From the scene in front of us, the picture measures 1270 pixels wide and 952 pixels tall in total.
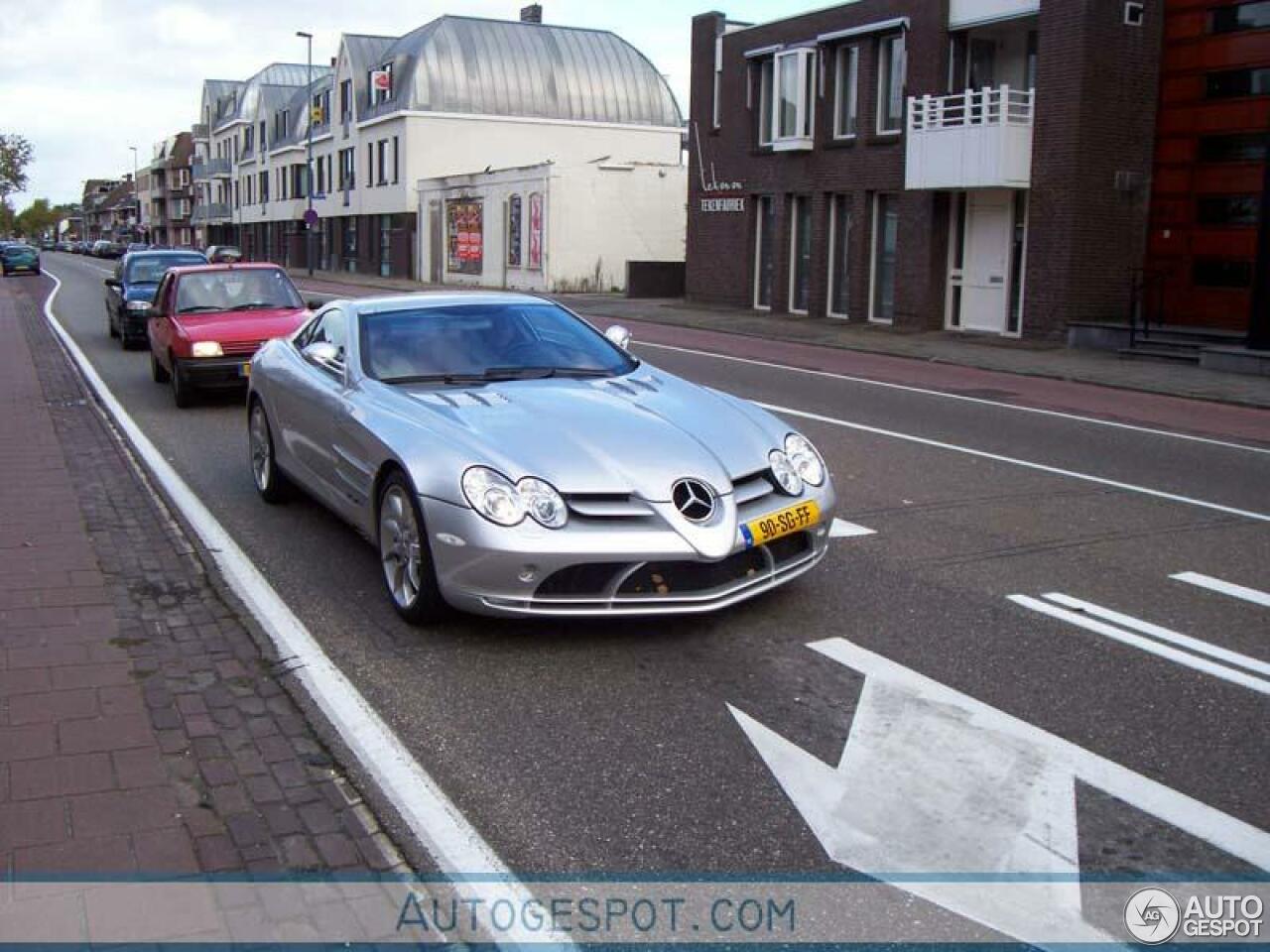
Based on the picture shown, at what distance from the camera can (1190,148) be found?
22.2 metres

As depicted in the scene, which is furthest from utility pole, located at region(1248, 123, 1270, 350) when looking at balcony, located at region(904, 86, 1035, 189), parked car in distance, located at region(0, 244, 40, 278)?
parked car in distance, located at region(0, 244, 40, 278)

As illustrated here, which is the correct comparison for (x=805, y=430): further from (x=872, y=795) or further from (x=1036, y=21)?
(x=1036, y=21)

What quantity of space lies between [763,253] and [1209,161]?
11.5 metres

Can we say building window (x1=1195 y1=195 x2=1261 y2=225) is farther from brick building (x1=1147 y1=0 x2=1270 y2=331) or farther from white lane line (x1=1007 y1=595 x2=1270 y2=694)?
white lane line (x1=1007 y1=595 x2=1270 y2=694)

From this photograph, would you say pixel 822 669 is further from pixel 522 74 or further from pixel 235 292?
pixel 522 74

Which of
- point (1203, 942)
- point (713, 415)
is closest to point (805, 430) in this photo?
point (713, 415)

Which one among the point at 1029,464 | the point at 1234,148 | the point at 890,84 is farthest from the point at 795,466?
the point at 890,84

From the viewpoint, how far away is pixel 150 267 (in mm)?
22281

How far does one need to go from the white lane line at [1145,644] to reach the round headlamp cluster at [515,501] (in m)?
2.36

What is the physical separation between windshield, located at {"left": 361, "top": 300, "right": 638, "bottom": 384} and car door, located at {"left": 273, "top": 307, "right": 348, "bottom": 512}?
0.28 meters

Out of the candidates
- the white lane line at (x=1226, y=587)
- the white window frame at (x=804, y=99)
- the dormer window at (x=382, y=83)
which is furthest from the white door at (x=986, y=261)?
the dormer window at (x=382, y=83)

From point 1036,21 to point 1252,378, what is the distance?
9.23m

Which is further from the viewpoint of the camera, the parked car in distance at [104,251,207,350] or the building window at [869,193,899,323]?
the building window at [869,193,899,323]

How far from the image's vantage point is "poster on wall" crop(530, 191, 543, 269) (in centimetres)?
4225
